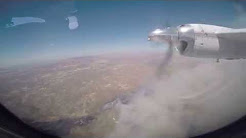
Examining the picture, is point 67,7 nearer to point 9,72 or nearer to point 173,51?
point 9,72

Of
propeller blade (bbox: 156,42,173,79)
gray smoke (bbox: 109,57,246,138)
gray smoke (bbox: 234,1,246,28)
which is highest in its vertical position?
gray smoke (bbox: 234,1,246,28)

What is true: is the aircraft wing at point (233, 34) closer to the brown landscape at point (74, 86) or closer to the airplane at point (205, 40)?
the airplane at point (205, 40)

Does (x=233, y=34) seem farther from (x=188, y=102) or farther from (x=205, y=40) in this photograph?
(x=188, y=102)

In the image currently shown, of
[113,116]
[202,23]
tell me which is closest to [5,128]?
[113,116]

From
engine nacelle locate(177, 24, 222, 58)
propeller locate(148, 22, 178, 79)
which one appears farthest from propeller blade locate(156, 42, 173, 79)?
engine nacelle locate(177, 24, 222, 58)

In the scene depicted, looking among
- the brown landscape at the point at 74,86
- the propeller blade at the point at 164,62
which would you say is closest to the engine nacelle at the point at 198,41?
the propeller blade at the point at 164,62

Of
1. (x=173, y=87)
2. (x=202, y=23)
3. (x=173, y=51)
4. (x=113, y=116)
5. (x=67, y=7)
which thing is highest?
(x=67, y=7)

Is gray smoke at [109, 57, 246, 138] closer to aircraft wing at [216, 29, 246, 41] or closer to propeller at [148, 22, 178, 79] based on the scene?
propeller at [148, 22, 178, 79]

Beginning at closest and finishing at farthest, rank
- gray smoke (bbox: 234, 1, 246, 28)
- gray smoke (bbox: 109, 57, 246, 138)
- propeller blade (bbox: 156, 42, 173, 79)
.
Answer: gray smoke (bbox: 234, 1, 246, 28), propeller blade (bbox: 156, 42, 173, 79), gray smoke (bbox: 109, 57, 246, 138)
